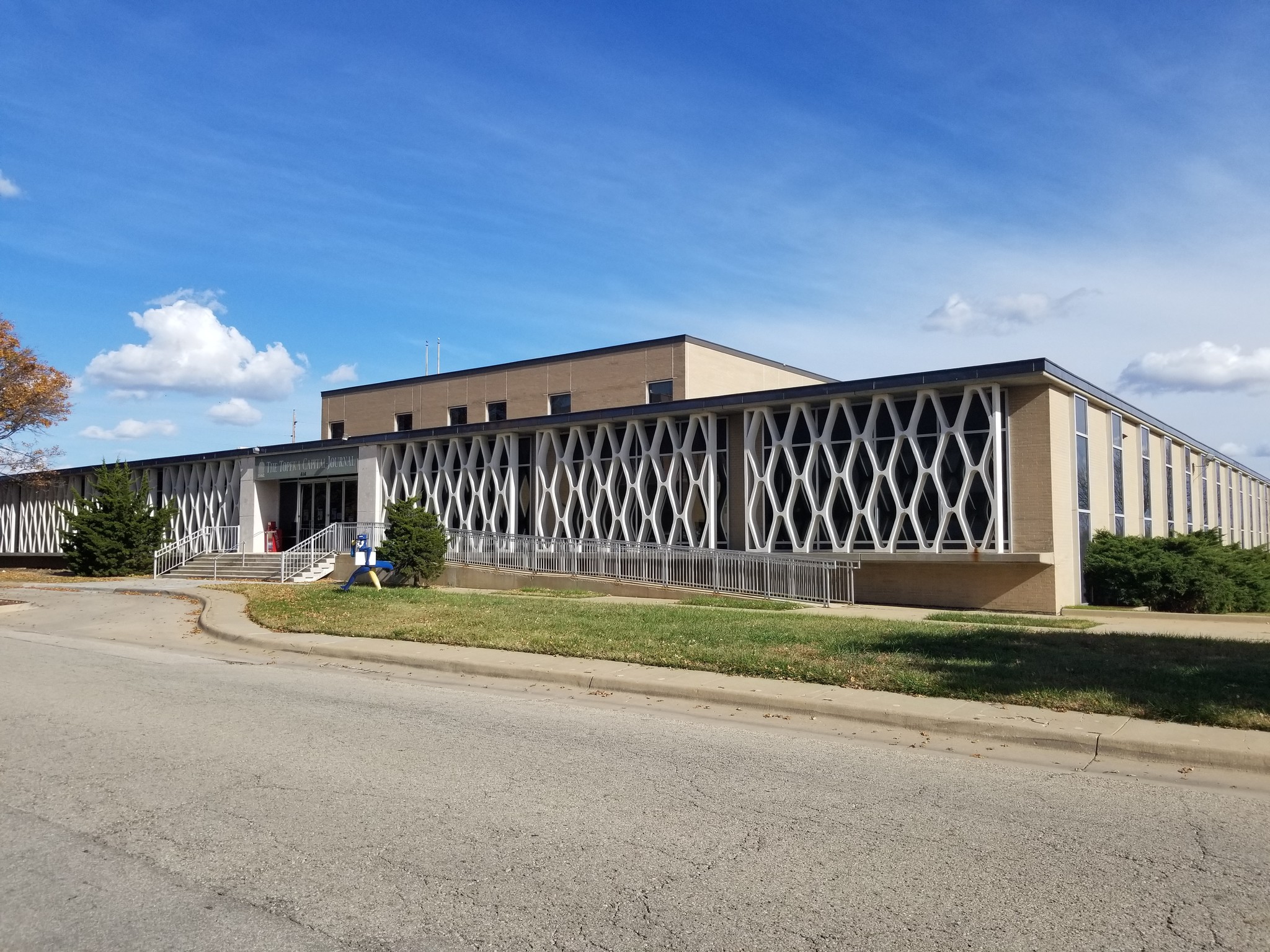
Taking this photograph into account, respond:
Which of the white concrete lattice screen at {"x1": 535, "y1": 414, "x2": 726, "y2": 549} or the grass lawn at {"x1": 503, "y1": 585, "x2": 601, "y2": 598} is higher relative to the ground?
the white concrete lattice screen at {"x1": 535, "y1": 414, "x2": 726, "y2": 549}

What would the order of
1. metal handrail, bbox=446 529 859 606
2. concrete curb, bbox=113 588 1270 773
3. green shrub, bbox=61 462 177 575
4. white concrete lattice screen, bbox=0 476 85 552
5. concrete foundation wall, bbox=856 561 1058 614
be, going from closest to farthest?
concrete curb, bbox=113 588 1270 773 → concrete foundation wall, bbox=856 561 1058 614 → metal handrail, bbox=446 529 859 606 → green shrub, bbox=61 462 177 575 → white concrete lattice screen, bbox=0 476 85 552

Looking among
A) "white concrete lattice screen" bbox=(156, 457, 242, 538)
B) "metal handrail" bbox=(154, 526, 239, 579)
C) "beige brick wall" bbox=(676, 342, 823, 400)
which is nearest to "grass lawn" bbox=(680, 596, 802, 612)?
"beige brick wall" bbox=(676, 342, 823, 400)

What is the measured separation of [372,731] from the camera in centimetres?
905

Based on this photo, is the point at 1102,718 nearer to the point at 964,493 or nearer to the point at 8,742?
the point at 8,742

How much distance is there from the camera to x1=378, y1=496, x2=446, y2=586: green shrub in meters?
28.0

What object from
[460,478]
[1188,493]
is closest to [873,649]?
[460,478]

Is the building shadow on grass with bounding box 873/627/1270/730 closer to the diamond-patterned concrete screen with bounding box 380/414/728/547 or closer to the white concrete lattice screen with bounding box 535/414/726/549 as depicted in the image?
the white concrete lattice screen with bounding box 535/414/726/549

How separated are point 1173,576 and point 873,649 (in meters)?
12.4

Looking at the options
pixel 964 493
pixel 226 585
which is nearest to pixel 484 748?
pixel 964 493

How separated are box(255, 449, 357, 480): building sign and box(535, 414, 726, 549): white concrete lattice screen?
8639mm

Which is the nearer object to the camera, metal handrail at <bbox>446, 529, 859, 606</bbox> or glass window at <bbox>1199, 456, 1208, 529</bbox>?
metal handrail at <bbox>446, 529, 859, 606</bbox>

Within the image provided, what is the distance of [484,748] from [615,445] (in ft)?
70.1

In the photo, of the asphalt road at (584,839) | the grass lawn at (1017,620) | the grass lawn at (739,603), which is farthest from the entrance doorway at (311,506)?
the asphalt road at (584,839)

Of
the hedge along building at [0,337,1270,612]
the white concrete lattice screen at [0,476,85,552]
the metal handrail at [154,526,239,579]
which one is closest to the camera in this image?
the hedge along building at [0,337,1270,612]
